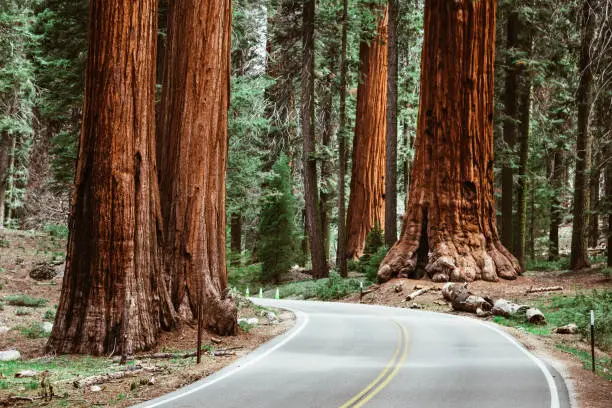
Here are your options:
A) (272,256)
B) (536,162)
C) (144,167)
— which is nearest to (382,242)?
(272,256)

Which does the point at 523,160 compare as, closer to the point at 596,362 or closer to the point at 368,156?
the point at 368,156

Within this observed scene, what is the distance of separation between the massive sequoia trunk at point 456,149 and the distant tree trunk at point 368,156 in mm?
9747

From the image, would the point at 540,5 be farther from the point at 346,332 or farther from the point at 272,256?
the point at 346,332

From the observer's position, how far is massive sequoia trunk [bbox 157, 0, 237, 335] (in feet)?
47.5

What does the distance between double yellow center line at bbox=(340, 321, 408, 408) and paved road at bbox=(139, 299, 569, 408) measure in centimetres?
1

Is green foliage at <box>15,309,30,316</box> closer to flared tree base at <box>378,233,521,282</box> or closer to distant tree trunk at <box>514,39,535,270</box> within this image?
flared tree base at <box>378,233,521,282</box>

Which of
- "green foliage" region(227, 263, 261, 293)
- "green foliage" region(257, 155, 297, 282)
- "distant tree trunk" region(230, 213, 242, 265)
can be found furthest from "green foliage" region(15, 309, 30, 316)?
"distant tree trunk" region(230, 213, 242, 265)

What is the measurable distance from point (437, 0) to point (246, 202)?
15200 mm

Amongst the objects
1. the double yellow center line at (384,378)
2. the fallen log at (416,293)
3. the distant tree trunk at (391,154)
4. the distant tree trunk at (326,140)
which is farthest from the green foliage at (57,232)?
the double yellow center line at (384,378)

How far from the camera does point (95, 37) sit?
12719 millimetres

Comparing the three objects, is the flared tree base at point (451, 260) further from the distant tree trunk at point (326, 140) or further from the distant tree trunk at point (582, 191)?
the distant tree trunk at point (326, 140)

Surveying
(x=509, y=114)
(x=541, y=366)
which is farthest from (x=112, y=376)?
(x=509, y=114)

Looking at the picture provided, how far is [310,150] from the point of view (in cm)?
3016

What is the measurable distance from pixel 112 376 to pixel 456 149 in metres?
16.0
